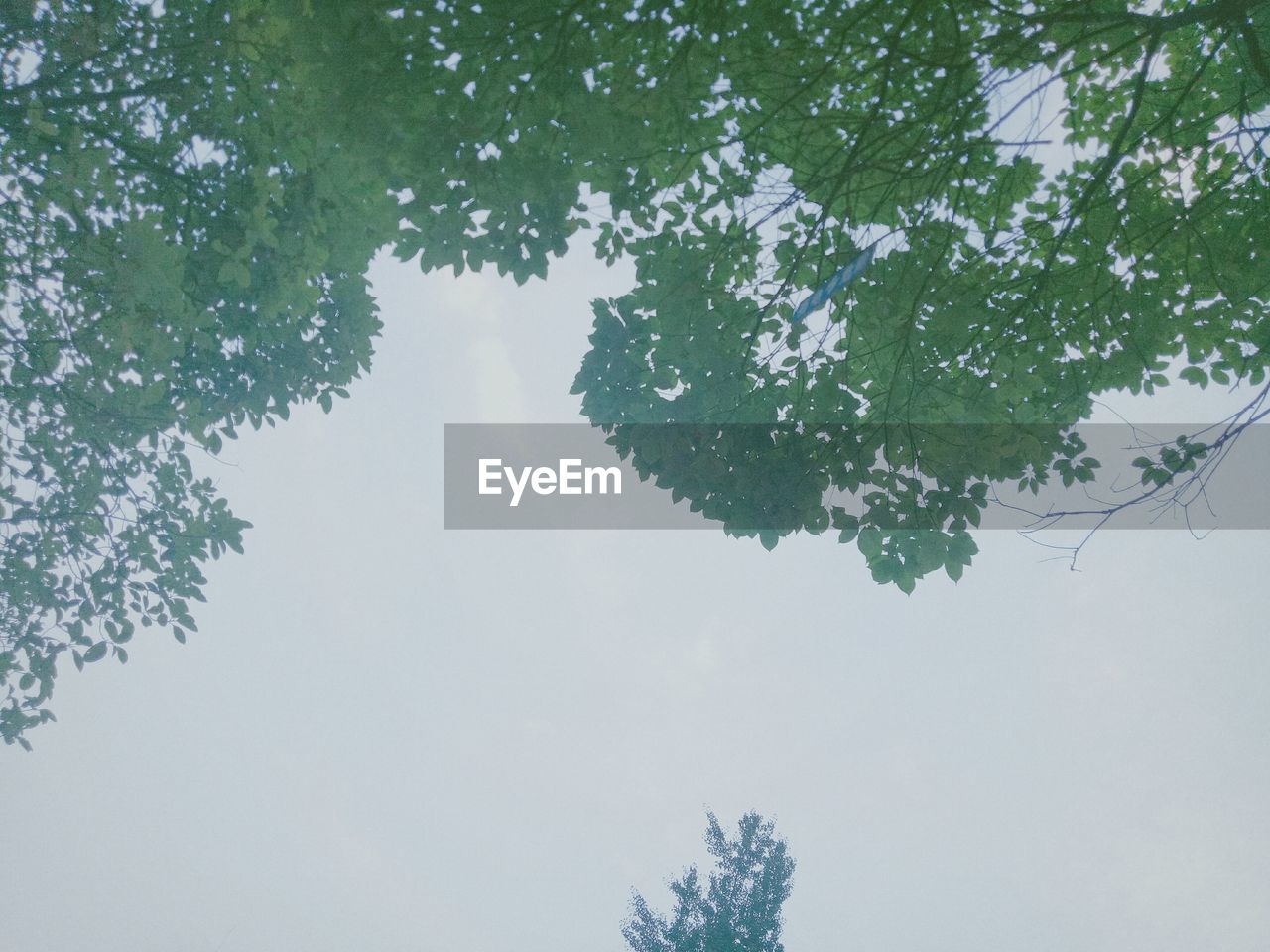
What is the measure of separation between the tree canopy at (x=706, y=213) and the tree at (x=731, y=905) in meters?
17.1

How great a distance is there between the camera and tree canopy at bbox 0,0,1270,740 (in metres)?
4.23

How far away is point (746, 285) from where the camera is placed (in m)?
5.04

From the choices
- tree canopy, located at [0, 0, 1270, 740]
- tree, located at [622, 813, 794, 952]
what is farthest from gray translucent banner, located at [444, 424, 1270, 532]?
tree, located at [622, 813, 794, 952]

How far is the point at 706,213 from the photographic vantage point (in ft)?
16.4

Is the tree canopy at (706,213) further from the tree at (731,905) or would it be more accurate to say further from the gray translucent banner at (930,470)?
the tree at (731,905)

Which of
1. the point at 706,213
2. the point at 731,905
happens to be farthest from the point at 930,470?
the point at 731,905

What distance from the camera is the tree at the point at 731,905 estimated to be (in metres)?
18.9

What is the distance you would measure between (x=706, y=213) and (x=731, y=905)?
19.0 metres

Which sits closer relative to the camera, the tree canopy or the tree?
the tree canopy

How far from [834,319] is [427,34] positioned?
2831 mm

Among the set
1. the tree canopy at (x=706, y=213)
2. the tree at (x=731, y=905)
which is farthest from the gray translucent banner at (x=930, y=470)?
the tree at (x=731, y=905)

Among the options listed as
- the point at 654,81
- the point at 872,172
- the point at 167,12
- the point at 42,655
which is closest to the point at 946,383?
the point at 872,172

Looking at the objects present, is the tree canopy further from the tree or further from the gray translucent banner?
the tree

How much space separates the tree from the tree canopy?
17.1m
